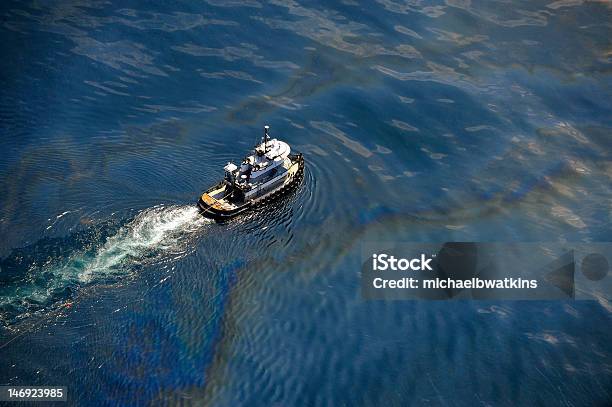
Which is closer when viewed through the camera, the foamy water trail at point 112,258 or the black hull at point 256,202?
the foamy water trail at point 112,258

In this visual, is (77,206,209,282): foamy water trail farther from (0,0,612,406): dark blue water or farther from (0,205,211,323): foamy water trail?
(0,0,612,406): dark blue water

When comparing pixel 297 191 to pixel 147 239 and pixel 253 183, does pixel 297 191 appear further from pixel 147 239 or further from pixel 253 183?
pixel 147 239

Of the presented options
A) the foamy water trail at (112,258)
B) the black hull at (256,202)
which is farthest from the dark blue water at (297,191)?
the black hull at (256,202)

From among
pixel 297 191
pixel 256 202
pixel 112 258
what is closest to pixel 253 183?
pixel 256 202

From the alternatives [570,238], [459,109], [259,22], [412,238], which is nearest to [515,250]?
[570,238]

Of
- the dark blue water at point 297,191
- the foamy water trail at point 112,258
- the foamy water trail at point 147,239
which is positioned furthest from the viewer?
the foamy water trail at point 147,239

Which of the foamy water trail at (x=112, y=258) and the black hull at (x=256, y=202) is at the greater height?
the black hull at (x=256, y=202)

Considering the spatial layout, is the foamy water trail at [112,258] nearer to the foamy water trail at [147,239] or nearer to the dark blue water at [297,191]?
the foamy water trail at [147,239]
